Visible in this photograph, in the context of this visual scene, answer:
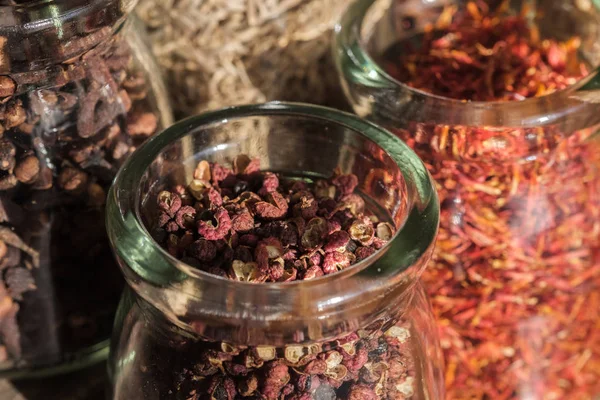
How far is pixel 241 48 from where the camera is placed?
83 centimetres

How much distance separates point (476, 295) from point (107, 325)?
1.10 feet

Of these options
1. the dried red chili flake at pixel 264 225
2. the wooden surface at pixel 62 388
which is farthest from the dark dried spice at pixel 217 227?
the wooden surface at pixel 62 388

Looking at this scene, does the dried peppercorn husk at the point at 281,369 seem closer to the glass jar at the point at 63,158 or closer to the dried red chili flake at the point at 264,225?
the dried red chili flake at the point at 264,225

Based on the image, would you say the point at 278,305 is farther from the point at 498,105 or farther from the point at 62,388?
the point at 62,388

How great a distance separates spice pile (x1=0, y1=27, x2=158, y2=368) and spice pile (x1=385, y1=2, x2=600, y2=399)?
0.24 metres

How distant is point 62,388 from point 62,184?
22cm

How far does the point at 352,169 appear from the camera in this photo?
24.4 inches

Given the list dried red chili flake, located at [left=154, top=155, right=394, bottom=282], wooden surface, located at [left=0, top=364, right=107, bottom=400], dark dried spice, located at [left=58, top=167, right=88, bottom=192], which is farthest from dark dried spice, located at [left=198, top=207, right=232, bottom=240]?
wooden surface, located at [left=0, top=364, right=107, bottom=400]

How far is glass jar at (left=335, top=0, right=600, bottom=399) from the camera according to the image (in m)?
0.62

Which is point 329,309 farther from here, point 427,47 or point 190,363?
point 427,47

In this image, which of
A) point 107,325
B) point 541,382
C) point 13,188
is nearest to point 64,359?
point 107,325

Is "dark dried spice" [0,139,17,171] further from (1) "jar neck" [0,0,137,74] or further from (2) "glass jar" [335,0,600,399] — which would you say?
(2) "glass jar" [335,0,600,399]

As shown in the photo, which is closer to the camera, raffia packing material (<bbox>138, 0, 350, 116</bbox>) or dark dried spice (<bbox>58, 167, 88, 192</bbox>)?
dark dried spice (<bbox>58, 167, 88, 192</bbox>)

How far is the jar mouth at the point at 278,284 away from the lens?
0.46 meters
